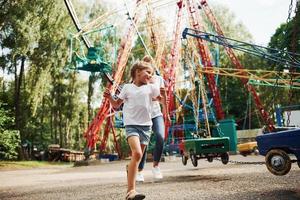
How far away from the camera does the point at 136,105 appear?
14.5 ft

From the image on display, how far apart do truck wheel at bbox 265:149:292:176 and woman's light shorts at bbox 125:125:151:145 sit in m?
1.95

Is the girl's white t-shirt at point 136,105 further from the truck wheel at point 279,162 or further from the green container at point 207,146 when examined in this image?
the green container at point 207,146

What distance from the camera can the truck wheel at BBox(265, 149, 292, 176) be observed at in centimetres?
525

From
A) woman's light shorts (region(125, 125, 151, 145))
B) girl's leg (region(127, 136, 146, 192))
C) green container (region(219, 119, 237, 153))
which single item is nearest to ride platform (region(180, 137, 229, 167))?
woman's light shorts (region(125, 125, 151, 145))

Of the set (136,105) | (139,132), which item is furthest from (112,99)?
(139,132)

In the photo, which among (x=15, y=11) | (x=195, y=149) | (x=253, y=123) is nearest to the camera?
(x=195, y=149)

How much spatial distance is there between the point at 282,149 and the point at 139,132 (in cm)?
217

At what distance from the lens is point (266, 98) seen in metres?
37.7

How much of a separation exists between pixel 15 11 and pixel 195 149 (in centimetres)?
1891

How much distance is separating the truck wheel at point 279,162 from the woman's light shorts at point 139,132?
6.41ft

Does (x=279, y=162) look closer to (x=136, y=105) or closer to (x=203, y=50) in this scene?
(x=136, y=105)

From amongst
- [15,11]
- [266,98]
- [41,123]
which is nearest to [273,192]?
[15,11]

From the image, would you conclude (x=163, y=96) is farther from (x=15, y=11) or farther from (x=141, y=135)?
(x=15, y=11)

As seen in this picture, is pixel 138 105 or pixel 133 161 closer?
pixel 133 161
